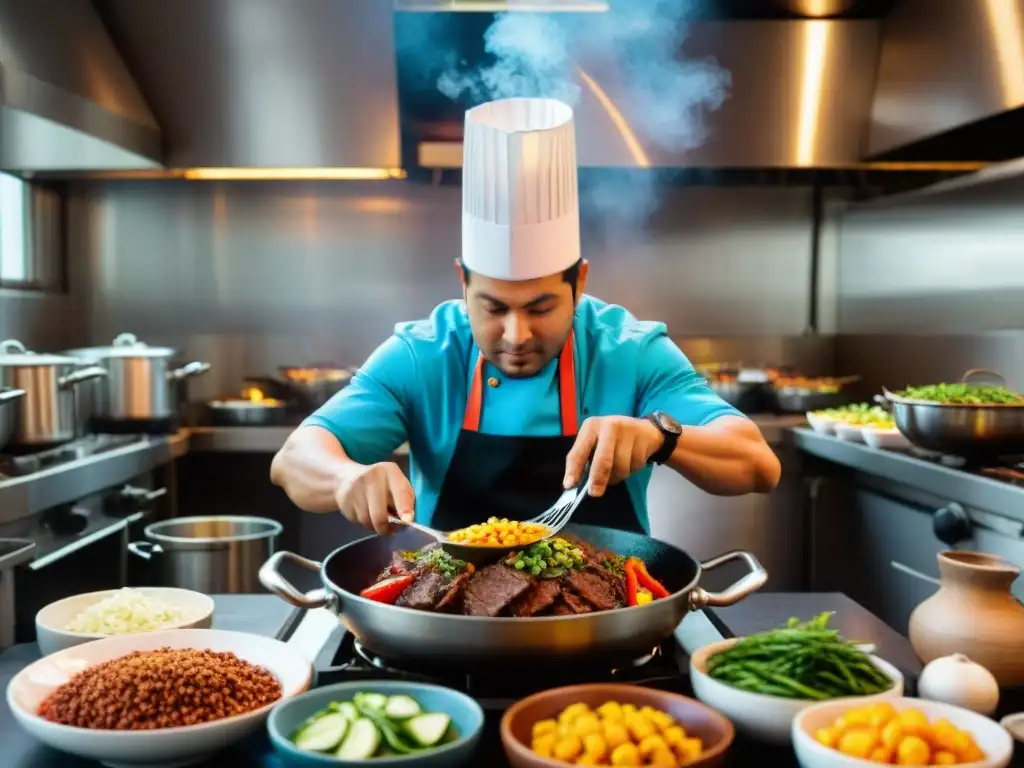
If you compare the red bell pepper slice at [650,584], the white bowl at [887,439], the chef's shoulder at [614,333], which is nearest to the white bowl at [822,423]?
the white bowl at [887,439]

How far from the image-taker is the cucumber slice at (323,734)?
1032 millimetres

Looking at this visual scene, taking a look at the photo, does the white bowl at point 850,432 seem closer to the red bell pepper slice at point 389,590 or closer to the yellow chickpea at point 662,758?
the red bell pepper slice at point 389,590

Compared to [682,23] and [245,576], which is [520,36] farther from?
[245,576]

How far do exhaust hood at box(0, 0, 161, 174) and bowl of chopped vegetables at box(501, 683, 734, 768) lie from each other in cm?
237

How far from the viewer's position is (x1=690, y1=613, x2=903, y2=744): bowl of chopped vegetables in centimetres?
113

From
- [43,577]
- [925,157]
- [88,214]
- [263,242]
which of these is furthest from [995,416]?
[88,214]

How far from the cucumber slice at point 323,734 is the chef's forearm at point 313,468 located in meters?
0.77

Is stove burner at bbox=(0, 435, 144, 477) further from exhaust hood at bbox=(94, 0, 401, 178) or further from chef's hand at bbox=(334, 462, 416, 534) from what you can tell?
chef's hand at bbox=(334, 462, 416, 534)

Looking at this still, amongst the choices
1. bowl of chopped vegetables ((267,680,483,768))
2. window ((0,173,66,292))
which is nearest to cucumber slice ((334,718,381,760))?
bowl of chopped vegetables ((267,680,483,768))

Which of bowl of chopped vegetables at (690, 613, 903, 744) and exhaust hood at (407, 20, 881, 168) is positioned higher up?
exhaust hood at (407, 20, 881, 168)

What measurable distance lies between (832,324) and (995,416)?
1.97 metres

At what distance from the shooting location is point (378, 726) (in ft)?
3.50

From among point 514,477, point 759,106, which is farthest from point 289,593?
point 759,106

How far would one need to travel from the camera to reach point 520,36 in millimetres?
3992
